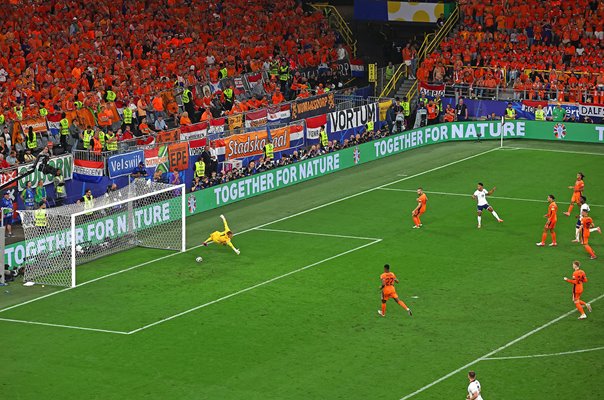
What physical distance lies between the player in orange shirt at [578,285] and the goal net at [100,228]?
13.4 meters

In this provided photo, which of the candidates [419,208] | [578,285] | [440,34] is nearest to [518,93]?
[440,34]

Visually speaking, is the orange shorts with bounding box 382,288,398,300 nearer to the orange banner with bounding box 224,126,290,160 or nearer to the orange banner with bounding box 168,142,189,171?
the orange banner with bounding box 168,142,189,171

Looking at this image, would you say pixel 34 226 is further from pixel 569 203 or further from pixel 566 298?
pixel 569 203

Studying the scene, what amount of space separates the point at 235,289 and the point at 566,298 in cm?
947

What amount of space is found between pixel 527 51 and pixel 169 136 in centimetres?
2228

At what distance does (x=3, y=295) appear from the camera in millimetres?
35875

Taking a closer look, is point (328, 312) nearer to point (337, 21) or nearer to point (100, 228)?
point (100, 228)

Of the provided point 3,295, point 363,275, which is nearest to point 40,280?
point 3,295

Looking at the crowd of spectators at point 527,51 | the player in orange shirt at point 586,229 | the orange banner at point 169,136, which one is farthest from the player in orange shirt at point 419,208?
the crowd of spectators at point 527,51

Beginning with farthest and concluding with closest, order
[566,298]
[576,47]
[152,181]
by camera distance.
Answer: [576,47] < [152,181] < [566,298]

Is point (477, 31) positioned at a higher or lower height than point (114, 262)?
higher

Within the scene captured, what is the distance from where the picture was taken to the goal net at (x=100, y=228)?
122 ft

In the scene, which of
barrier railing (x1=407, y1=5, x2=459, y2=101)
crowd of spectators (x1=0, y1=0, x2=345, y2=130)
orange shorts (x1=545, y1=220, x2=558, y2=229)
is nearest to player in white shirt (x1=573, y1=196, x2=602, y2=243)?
orange shorts (x1=545, y1=220, x2=558, y2=229)

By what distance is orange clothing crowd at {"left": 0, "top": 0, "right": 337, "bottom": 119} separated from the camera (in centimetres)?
4956
